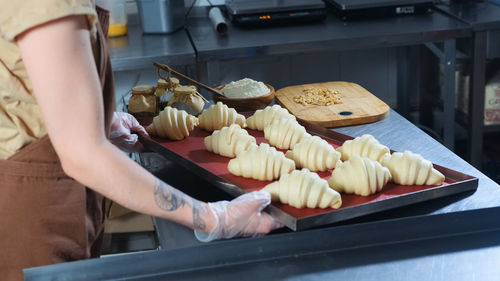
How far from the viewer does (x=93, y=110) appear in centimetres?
118

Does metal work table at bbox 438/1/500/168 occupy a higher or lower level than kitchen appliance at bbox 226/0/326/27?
lower

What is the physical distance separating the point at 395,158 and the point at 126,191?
2.13 ft

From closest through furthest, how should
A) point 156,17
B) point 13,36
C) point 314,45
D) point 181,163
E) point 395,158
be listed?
point 13,36 < point 395,158 < point 181,163 < point 314,45 < point 156,17

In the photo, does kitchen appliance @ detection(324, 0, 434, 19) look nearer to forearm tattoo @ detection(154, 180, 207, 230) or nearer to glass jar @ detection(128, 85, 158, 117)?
glass jar @ detection(128, 85, 158, 117)

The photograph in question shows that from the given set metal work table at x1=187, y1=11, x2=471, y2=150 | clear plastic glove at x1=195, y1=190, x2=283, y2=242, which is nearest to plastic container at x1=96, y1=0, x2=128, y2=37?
metal work table at x1=187, y1=11, x2=471, y2=150

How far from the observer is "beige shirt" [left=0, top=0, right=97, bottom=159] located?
110 centimetres

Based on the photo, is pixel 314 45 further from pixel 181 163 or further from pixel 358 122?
pixel 181 163

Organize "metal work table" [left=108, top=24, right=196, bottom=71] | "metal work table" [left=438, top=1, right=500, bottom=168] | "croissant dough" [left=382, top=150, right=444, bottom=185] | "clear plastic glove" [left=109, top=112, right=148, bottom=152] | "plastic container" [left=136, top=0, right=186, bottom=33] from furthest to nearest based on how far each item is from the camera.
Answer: "plastic container" [left=136, top=0, right=186, bottom=33]
"metal work table" [left=438, top=1, right=500, bottom=168]
"metal work table" [left=108, top=24, right=196, bottom=71]
"clear plastic glove" [left=109, top=112, right=148, bottom=152]
"croissant dough" [left=382, top=150, right=444, bottom=185]

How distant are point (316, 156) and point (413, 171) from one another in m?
0.24

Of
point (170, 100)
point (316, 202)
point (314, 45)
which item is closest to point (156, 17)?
point (314, 45)

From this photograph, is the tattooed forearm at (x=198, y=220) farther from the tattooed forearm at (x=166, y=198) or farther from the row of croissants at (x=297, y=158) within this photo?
the row of croissants at (x=297, y=158)

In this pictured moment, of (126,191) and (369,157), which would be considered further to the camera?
(369,157)

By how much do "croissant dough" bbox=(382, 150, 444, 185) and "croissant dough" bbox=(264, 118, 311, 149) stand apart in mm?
329

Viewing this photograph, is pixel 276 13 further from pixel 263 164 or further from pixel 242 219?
pixel 242 219
